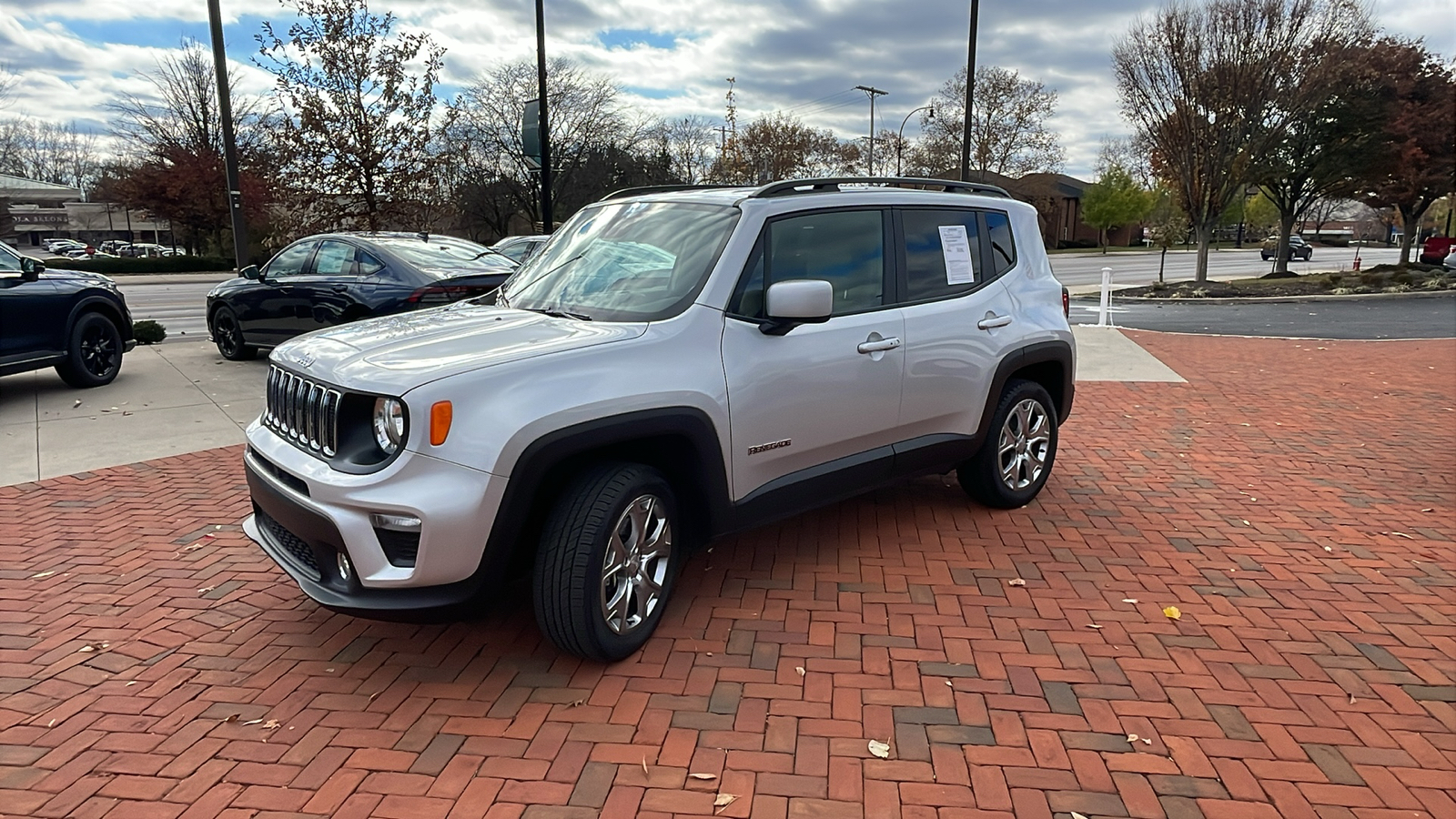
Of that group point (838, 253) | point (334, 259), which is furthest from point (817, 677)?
point (334, 259)

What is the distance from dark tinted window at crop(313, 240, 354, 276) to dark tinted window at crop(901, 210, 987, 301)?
6624 mm

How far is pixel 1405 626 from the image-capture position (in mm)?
3760

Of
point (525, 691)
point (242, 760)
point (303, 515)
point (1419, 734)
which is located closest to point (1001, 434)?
point (1419, 734)

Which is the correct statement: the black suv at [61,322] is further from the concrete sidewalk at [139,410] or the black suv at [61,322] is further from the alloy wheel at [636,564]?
the alloy wheel at [636,564]

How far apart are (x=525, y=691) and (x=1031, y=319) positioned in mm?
3453

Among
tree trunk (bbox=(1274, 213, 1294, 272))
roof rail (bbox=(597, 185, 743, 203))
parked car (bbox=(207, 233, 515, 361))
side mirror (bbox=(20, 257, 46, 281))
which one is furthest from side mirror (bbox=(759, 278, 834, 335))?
tree trunk (bbox=(1274, 213, 1294, 272))

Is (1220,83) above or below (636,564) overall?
above

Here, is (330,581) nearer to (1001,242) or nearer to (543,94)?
(1001,242)

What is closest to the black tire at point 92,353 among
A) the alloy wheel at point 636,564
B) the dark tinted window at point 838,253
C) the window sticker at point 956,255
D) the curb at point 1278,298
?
the alloy wheel at point 636,564

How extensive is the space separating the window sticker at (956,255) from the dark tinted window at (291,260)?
24.9 ft

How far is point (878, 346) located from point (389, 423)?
2207 millimetres

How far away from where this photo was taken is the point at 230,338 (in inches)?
410

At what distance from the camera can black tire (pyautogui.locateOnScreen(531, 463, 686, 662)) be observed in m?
3.08

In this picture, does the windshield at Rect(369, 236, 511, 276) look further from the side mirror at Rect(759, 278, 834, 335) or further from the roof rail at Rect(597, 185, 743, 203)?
the side mirror at Rect(759, 278, 834, 335)
